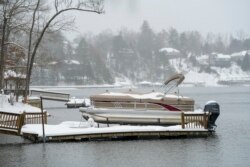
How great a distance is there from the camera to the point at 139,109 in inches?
1271

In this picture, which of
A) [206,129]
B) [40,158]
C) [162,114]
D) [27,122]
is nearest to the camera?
[40,158]

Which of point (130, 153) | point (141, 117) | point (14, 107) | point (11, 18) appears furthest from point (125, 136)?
point (11, 18)

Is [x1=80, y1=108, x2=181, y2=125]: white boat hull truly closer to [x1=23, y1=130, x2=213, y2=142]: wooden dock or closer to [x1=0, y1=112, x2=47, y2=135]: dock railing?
[x1=23, y1=130, x2=213, y2=142]: wooden dock

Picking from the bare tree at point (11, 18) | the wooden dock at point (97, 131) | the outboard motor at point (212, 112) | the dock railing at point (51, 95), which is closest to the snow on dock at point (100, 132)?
the wooden dock at point (97, 131)

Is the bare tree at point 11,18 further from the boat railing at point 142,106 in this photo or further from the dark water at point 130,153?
the dark water at point 130,153

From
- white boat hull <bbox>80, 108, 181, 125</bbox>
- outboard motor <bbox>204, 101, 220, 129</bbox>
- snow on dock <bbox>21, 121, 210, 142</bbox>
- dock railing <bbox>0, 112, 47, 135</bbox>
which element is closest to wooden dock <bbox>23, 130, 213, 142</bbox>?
snow on dock <bbox>21, 121, 210, 142</bbox>

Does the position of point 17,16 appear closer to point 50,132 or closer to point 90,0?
point 90,0

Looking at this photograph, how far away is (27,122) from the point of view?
98.4 feet

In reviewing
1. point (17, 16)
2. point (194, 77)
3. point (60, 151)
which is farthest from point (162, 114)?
point (194, 77)

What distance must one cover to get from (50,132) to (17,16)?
19664mm

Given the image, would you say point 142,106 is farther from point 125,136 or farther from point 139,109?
point 125,136

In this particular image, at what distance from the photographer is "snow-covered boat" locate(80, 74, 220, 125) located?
3200 centimetres

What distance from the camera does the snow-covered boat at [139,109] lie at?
105ft

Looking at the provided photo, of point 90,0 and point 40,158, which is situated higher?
point 90,0
